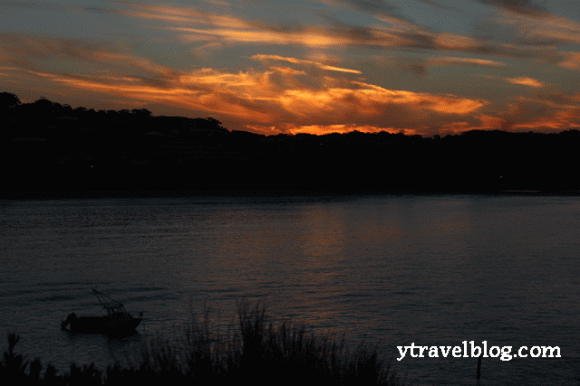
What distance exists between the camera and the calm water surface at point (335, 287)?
→ 28.9 meters

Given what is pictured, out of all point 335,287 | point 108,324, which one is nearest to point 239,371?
point 108,324

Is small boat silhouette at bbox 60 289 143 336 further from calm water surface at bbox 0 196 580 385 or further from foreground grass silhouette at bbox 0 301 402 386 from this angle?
foreground grass silhouette at bbox 0 301 402 386

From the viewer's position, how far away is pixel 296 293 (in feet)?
143

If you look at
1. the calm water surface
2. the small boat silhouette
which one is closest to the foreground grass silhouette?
the calm water surface

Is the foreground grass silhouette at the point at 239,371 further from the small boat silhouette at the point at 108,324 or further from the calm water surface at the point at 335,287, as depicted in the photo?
A: the small boat silhouette at the point at 108,324

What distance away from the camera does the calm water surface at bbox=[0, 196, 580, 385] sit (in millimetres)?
28875

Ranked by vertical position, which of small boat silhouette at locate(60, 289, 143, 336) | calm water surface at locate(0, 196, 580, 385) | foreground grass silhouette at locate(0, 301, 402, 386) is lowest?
calm water surface at locate(0, 196, 580, 385)

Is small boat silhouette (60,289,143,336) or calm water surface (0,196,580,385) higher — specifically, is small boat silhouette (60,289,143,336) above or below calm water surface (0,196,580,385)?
above

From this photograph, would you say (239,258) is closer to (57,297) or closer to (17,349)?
(57,297)

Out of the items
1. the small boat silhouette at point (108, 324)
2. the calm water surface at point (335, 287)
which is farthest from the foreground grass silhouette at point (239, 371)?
the small boat silhouette at point (108, 324)

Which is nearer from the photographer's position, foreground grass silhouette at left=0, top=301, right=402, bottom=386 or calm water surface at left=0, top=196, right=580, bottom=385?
foreground grass silhouette at left=0, top=301, right=402, bottom=386

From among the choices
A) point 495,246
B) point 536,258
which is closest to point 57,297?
point 536,258

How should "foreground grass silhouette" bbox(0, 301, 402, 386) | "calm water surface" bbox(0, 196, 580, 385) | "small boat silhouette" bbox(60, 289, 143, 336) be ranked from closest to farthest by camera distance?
"foreground grass silhouette" bbox(0, 301, 402, 386) → "calm water surface" bbox(0, 196, 580, 385) → "small boat silhouette" bbox(60, 289, 143, 336)

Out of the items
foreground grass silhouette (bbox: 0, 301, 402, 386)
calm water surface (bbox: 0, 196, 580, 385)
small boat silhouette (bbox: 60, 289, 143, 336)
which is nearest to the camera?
foreground grass silhouette (bbox: 0, 301, 402, 386)
